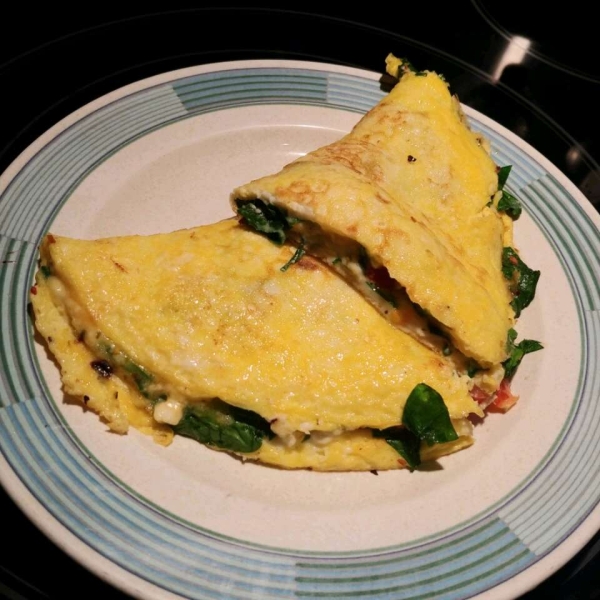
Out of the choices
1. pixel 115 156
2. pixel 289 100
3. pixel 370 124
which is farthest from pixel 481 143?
pixel 115 156

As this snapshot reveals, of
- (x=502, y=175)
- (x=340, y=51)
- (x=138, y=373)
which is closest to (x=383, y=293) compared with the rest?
(x=138, y=373)

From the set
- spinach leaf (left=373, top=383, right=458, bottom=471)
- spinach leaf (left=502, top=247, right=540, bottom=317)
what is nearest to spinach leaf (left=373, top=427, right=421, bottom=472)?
spinach leaf (left=373, top=383, right=458, bottom=471)

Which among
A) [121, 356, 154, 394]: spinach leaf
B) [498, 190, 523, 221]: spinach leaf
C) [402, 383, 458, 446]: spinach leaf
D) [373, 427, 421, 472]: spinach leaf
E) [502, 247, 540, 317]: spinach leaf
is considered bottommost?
[121, 356, 154, 394]: spinach leaf

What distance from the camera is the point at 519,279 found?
3457mm

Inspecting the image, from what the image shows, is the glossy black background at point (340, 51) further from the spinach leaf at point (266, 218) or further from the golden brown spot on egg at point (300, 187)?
the golden brown spot on egg at point (300, 187)

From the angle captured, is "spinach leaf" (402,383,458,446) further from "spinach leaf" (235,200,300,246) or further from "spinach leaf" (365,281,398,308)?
"spinach leaf" (235,200,300,246)

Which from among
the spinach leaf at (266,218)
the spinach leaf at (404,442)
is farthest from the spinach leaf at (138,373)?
the spinach leaf at (404,442)

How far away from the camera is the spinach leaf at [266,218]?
3.07 m

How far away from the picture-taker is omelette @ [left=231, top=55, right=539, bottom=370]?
2.80m

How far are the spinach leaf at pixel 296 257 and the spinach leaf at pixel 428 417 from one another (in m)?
0.85

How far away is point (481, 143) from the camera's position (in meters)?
3.79

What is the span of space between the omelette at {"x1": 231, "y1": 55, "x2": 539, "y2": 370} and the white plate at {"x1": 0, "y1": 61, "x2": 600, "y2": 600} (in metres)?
0.42

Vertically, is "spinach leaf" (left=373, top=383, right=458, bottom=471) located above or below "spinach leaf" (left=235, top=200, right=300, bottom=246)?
below

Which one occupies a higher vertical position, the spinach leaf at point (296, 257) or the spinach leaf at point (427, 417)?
the spinach leaf at point (296, 257)
